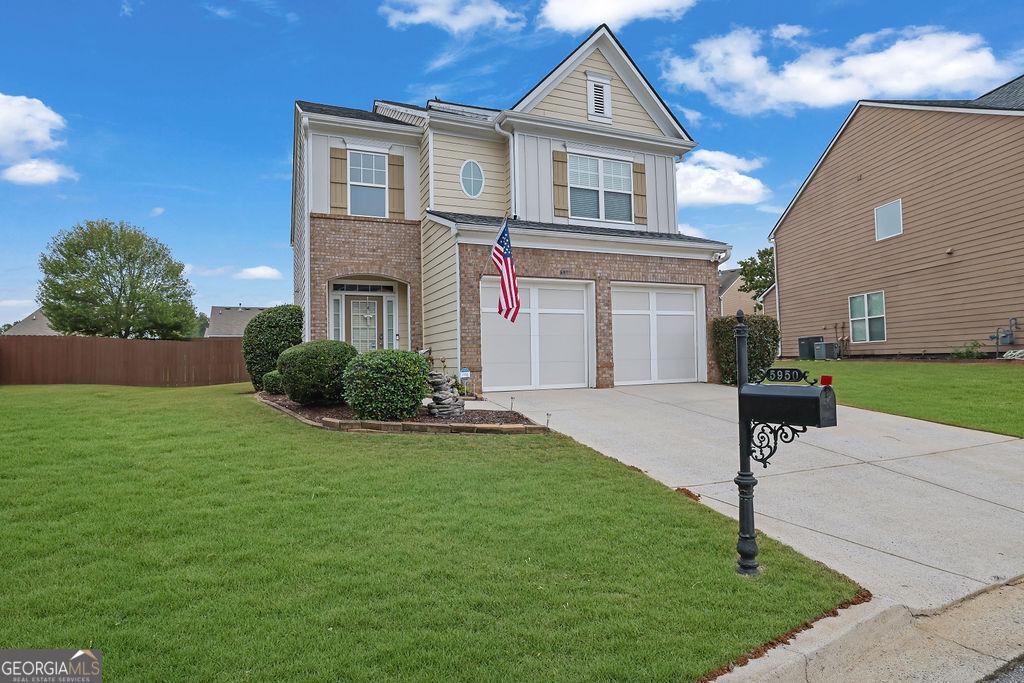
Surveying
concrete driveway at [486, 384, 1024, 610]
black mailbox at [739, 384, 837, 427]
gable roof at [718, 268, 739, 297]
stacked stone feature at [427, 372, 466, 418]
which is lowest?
concrete driveway at [486, 384, 1024, 610]

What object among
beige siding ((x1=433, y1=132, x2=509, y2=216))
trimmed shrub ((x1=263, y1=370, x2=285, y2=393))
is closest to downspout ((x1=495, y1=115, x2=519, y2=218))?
beige siding ((x1=433, y1=132, x2=509, y2=216))

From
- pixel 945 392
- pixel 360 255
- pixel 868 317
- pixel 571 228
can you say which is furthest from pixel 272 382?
pixel 868 317

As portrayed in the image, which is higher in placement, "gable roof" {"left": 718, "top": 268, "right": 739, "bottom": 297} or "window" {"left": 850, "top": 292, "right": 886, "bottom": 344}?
"gable roof" {"left": 718, "top": 268, "right": 739, "bottom": 297}

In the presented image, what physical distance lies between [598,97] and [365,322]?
27.7ft

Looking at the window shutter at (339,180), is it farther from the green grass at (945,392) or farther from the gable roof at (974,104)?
the gable roof at (974,104)

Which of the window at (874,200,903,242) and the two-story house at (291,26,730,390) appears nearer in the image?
the two-story house at (291,26,730,390)

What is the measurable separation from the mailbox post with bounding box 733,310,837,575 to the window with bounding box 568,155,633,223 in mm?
11146

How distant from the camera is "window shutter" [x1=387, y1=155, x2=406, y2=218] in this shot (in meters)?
14.5

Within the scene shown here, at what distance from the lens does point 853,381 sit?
547 inches

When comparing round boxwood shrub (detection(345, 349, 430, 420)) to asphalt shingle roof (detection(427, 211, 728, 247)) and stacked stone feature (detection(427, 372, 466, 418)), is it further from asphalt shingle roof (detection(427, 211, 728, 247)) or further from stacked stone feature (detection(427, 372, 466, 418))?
asphalt shingle roof (detection(427, 211, 728, 247))

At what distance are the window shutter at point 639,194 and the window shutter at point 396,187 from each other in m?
5.94

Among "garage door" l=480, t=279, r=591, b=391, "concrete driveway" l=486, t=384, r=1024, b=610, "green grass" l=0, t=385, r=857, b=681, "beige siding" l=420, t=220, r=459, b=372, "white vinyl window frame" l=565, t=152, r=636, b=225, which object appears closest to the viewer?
"green grass" l=0, t=385, r=857, b=681

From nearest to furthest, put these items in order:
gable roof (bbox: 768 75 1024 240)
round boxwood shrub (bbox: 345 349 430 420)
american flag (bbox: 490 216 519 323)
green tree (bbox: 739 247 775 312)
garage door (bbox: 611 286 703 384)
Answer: round boxwood shrub (bbox: 345 349 430 420) < american flag (bbox: 490 216 519 323) < garage door (bbox: 611 286 703 384) < gable roof (bbox: 768 75 1024 240) < green tree (bbox: 739 247 775 312)

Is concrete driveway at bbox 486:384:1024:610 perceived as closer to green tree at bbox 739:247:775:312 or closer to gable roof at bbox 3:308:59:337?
green tree at bbox 739:247:775:312
